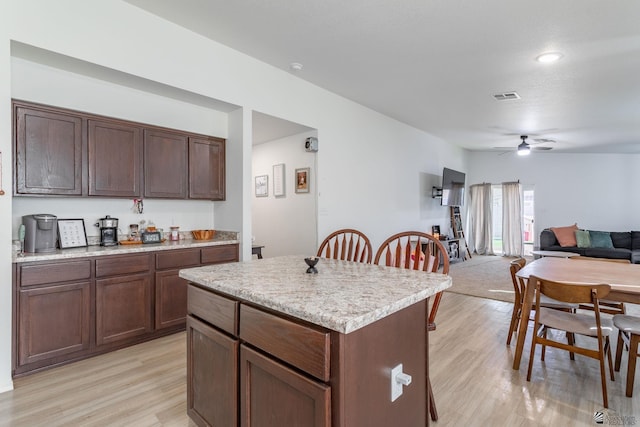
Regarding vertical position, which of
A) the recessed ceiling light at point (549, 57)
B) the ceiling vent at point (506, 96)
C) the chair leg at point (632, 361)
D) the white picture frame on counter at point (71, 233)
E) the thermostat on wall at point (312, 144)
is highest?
the ceiling vent at point (506, 96)

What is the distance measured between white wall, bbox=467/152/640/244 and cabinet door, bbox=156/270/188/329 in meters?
Answer: 8.42

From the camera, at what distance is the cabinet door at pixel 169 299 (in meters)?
2.99

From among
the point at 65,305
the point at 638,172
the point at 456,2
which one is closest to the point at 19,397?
the point at 65,305

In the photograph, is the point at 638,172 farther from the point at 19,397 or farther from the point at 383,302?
the point at 19,397

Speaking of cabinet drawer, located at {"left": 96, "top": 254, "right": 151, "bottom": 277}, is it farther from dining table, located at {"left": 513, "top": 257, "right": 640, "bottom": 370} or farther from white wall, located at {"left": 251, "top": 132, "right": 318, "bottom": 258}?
dining table, located at {"left": 513, "top": 257, "right": 640, "bottom": 370}

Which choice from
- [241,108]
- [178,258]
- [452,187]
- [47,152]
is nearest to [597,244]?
[452,187]

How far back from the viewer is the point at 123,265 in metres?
2.76

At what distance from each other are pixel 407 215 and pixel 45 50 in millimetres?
5542

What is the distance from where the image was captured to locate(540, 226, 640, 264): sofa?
20.1 ft

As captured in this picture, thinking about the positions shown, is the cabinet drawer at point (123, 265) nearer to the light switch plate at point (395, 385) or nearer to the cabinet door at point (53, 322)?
the cabinet door at point (53, 322)

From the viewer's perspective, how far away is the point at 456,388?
2209 mm

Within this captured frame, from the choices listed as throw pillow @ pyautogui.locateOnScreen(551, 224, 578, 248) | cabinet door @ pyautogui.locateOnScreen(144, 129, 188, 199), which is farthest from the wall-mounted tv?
cabinet door @ pyautogui.locateOnScreen(144, 129, 188, 199)

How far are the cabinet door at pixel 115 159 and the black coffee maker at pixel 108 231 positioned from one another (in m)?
0.27

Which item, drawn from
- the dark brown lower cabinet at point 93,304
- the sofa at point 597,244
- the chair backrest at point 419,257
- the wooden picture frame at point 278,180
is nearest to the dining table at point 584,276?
the chair backrest at point 419,257
